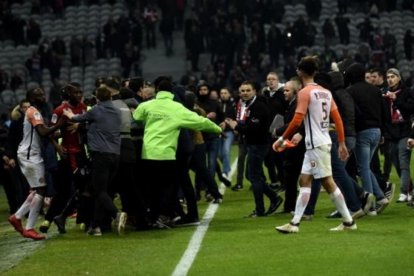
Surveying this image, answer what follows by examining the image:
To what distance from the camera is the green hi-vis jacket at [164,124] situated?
581 inches

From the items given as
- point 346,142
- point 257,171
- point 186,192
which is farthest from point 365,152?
point 186,192

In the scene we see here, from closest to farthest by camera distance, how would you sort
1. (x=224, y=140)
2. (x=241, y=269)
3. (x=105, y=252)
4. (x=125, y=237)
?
(x=241, y=269), (x=105, y=252), (x=125, y=237), (x=224, y=140)

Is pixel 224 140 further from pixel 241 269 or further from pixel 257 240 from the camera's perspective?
pixel 241 269

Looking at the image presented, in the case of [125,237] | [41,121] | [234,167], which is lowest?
[234,167]

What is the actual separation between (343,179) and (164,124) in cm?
228

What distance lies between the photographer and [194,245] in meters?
13.1

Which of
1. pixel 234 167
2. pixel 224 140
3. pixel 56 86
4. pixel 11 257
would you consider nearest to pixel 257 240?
pixel 11 257

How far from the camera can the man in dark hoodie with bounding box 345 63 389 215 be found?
1514cm

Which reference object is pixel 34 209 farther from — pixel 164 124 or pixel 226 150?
pixel 226 150

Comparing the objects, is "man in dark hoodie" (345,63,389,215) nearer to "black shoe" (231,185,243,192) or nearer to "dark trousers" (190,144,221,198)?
"dark trousers" (190,144,221,198)

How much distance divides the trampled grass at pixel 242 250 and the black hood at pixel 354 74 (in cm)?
175

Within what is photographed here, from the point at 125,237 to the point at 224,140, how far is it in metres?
8.49

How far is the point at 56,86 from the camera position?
36969 millimetres

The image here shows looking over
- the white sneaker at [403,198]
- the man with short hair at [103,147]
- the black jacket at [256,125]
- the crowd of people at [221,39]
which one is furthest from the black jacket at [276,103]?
the crowd of people at [221,39]
